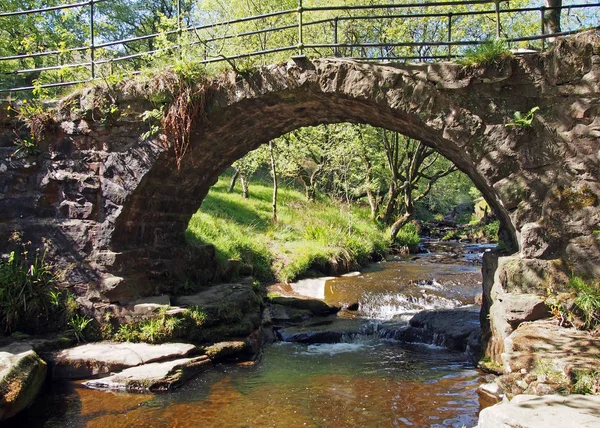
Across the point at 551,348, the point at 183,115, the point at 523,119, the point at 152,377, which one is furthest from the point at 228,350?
the point at 523,119

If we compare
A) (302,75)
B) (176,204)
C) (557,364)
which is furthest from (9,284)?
(557,364)

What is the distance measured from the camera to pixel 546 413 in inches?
147

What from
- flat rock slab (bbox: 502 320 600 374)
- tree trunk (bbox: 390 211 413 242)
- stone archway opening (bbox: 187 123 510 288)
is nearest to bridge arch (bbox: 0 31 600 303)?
flat rock slab (bbox: 502 320 600 374)

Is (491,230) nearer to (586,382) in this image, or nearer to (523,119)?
(523,119)

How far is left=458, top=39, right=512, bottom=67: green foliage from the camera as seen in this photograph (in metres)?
5.86

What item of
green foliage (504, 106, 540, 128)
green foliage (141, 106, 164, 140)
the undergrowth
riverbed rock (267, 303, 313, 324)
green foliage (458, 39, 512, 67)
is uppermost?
green foliage (458, 39, 512, 67)

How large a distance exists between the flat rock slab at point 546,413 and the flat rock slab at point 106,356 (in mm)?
4409

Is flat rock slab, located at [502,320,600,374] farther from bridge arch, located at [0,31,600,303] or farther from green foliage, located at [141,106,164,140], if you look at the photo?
green foliage, located at [141,106,164,140]

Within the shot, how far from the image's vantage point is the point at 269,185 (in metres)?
23.8

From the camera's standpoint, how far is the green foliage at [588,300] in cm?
531

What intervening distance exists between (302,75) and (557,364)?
446 centimetres

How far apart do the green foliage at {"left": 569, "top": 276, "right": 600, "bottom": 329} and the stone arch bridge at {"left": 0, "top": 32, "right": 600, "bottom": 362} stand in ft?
0.64

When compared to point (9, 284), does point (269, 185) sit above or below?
above

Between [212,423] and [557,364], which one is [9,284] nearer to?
[212,423]
